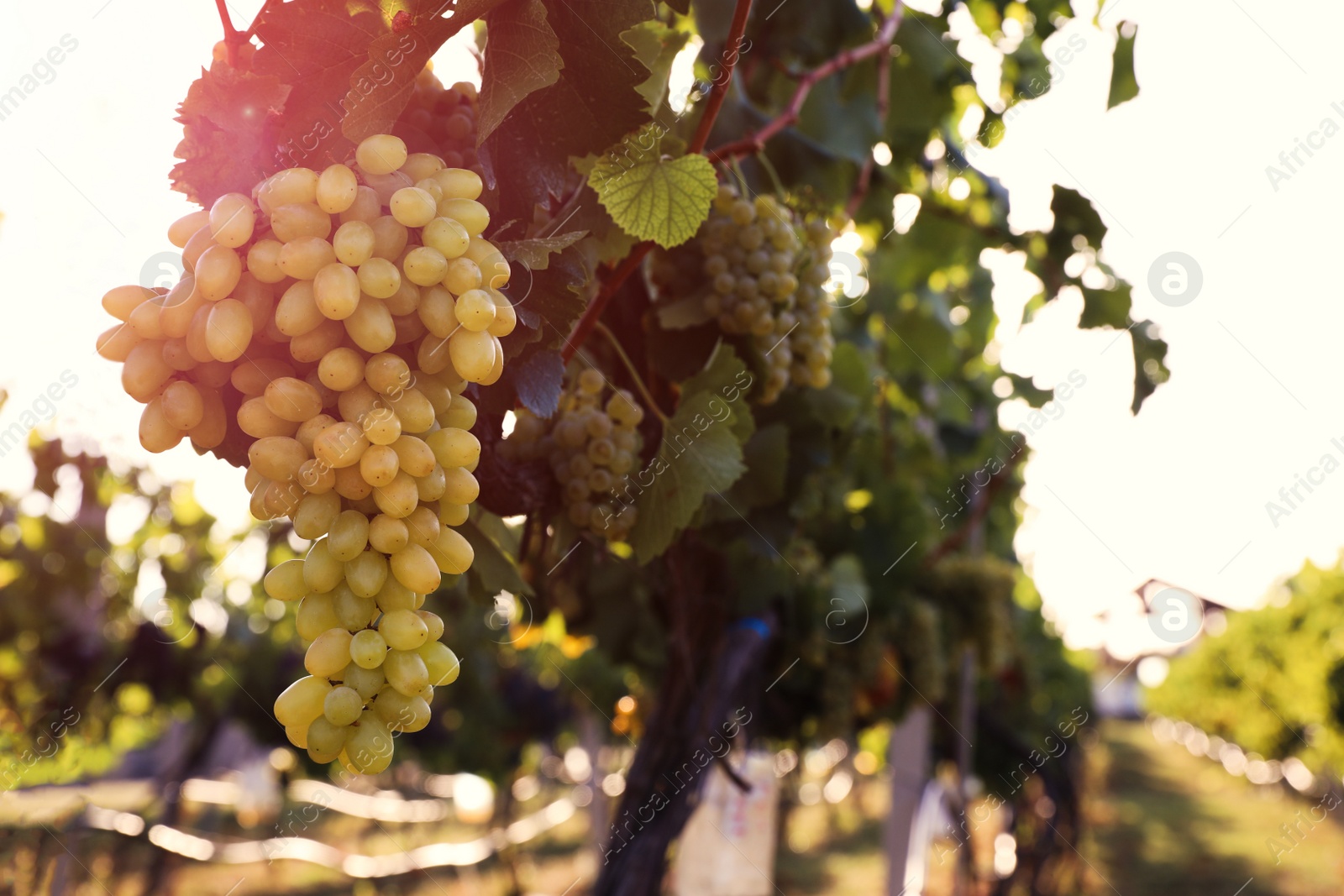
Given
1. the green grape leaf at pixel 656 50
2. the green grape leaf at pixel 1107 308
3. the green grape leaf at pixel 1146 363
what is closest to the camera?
the green grape leaf at pixel 656 50

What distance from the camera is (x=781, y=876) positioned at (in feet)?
31.7

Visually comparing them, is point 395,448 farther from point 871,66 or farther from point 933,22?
point 933,22

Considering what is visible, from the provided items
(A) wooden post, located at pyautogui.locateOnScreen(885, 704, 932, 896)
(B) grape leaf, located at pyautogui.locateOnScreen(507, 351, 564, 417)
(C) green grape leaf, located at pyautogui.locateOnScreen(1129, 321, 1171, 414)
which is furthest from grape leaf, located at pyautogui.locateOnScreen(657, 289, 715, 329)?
(A) wooden post, located at pyautogui.locateOnScreen(885, 704, 932, 896)

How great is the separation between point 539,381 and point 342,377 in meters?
0.19

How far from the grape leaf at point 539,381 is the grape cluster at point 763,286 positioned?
14.5 inches

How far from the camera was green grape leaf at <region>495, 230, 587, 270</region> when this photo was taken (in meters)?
0.62

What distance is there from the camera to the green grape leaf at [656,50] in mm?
864

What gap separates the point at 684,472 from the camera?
0.97 metres

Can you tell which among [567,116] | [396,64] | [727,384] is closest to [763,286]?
[727,384]

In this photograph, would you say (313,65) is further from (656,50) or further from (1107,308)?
(1107,308)

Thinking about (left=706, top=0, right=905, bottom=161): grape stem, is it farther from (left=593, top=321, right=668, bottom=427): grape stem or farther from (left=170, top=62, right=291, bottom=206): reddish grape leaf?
(left=170, top=62, right=291, bottom=206): reddish grape leaf

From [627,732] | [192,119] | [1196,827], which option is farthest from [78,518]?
[1196,827]

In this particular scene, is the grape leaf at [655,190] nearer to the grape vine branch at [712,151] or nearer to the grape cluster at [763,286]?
the grape vine branch at [712,151]

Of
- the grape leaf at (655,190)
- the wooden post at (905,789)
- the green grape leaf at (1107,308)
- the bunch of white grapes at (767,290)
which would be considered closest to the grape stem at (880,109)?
the bunch of white grapes at (767,290)
